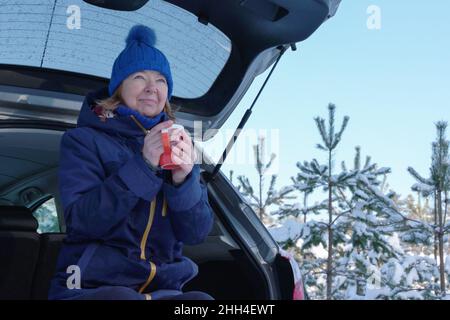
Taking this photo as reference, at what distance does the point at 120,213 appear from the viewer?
1542mm

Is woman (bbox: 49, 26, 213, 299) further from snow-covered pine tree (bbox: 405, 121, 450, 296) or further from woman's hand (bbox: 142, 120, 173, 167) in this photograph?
snow-covered pine tree (bbox: 405, 121, 450, 296)

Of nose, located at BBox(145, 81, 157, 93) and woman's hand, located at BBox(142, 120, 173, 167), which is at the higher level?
nose, located at BBox(145, 81, 157, 93)

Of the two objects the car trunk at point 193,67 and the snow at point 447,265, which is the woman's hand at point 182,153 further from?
the snow at point 447,265

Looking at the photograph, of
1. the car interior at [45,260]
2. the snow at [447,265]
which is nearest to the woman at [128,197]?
the car interior at [45,260]

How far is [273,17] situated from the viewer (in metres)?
2.01

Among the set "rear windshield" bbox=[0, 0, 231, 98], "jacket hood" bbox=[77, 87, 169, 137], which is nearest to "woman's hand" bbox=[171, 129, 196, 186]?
"jacket hood" bbox=[77, 87, 169, 137]

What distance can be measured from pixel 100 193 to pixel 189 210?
0.99 feet

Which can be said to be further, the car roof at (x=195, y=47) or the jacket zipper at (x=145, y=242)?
the car roof at (x=195, y=47)

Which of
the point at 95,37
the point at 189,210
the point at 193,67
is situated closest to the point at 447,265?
the point at 193,67

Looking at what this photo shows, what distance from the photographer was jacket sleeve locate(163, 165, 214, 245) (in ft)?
5.47

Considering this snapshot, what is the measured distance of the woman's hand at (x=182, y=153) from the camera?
1.54 m

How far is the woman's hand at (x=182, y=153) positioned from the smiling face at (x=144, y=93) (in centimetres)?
28
